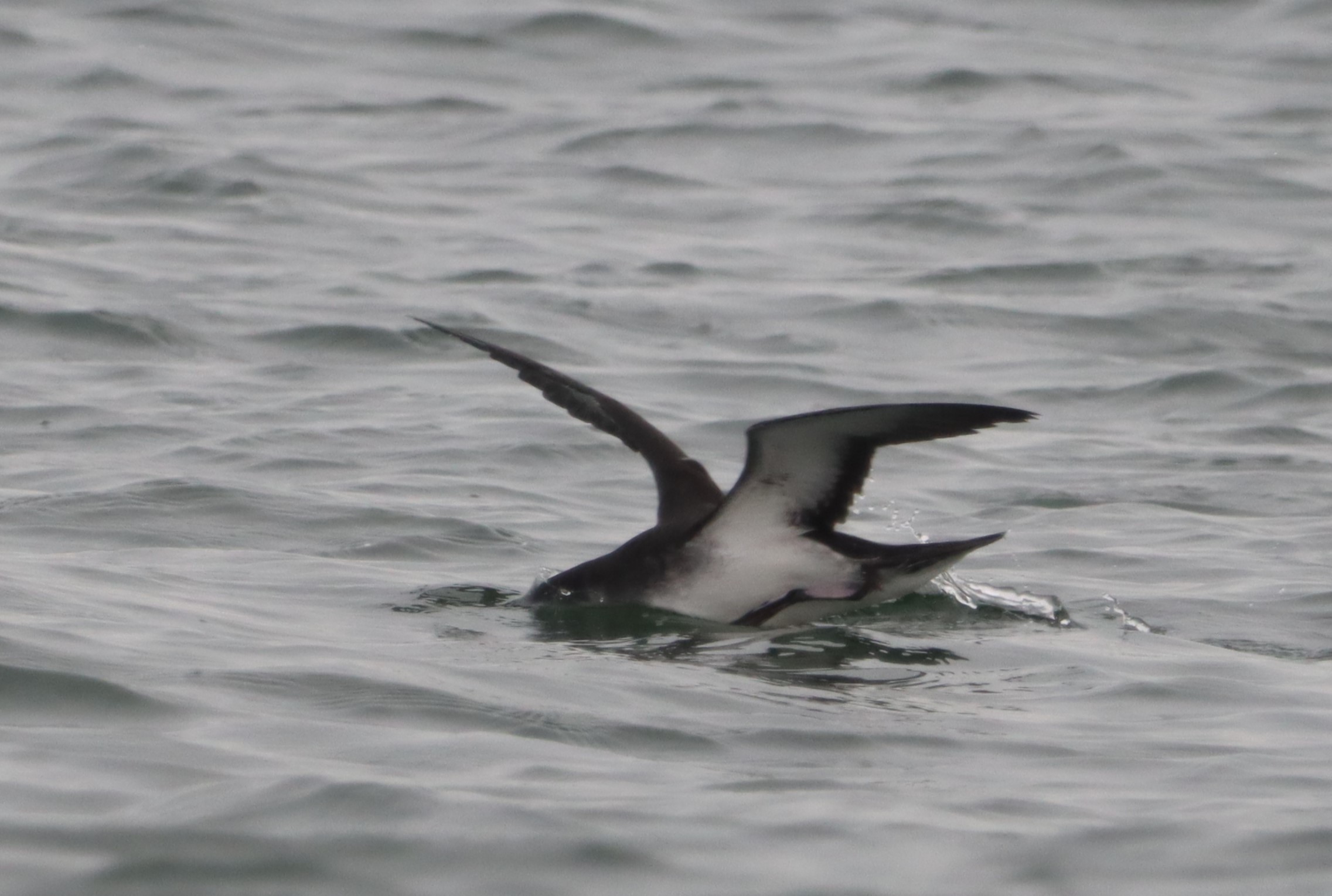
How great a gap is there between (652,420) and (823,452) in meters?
4.24

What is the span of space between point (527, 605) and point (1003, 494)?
3.25 meters

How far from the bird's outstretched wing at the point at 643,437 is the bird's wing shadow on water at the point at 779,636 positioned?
0.43 metres

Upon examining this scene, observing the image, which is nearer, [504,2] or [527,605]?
[527,605]

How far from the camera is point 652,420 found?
1107 centimetres

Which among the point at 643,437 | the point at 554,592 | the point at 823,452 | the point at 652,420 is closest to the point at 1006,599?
the point at 823,452

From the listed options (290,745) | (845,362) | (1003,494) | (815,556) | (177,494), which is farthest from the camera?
(845,362)

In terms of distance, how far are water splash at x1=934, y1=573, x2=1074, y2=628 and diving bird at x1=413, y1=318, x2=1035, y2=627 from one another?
1.95 feet

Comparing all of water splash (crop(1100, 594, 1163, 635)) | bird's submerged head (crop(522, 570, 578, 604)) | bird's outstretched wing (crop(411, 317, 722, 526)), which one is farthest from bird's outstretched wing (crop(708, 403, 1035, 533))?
water splash (crop(1100, 594, 1163, 635))

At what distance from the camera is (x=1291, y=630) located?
765cm

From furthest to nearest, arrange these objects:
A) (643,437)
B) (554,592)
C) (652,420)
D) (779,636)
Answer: (652,420) → (643,437) → (554,592) → (779,636)

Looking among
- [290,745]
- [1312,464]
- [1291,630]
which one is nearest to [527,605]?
[290,745]

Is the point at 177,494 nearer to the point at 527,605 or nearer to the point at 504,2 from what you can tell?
the point at 527,605

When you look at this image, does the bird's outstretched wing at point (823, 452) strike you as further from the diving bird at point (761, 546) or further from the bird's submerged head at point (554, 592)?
the bird's submerged head at point (554, 592)

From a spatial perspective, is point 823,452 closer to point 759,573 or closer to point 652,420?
point 759,573
